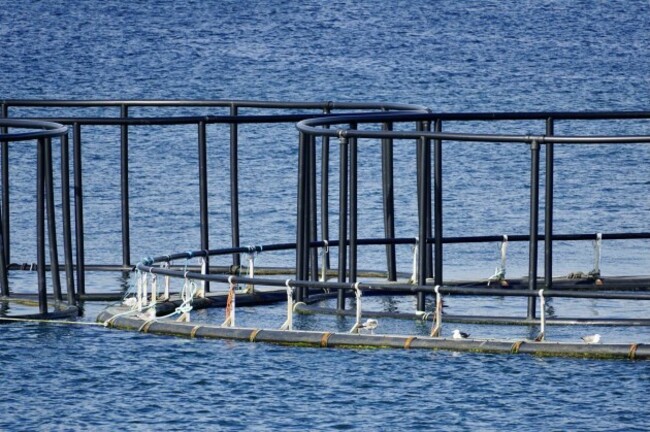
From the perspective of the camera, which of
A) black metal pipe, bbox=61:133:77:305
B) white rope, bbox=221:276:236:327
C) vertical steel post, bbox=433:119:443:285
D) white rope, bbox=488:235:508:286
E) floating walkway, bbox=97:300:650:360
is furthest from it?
white rope, bbox=488:235:508:286

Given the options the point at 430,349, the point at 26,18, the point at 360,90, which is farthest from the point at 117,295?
the point at 26,18

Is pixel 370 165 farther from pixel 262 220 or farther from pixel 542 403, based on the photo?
pixel 542 403

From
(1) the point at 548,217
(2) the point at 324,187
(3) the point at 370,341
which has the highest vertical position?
(2) the point at 324,187

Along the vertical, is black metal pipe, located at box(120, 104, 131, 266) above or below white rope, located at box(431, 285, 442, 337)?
above

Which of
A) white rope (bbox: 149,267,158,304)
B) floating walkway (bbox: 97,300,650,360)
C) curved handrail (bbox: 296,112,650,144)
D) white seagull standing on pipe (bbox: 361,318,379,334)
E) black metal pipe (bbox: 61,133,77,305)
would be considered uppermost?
curved handrail (bbox: 296,112,650,144)

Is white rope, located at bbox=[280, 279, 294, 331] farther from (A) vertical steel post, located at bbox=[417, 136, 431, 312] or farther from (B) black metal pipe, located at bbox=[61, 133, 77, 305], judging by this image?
(B) black metal pipe, located at bbox=[61, 133, 77, 305]

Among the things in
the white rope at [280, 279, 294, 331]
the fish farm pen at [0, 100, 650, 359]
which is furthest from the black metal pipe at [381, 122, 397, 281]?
the white rope at [280, 279, 294, 331]

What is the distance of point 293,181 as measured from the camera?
59.1 metres

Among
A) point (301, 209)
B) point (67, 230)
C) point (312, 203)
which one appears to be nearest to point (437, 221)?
point (301, 209)

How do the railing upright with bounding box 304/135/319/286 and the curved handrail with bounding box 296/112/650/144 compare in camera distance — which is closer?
the curved handrail with bounding box 296/112/650/144

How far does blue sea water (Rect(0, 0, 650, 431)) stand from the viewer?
867 inches

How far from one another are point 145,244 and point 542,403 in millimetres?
23730

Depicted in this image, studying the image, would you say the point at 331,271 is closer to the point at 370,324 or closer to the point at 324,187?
the point at 324,187

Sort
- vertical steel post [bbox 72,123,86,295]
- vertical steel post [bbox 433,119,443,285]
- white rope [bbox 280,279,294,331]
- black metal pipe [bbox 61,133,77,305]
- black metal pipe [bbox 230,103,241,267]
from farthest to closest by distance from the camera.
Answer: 1. black metal pipe [bbox 230,103,241,267]
2. vertical steel post [bbox 72,123,86,295]
3. black metal pipe [bbox 61,133,77,305]
4. vertical steel post [bbox 433,119,443,285]
5. white rope [bbox 280,279,294,331]
